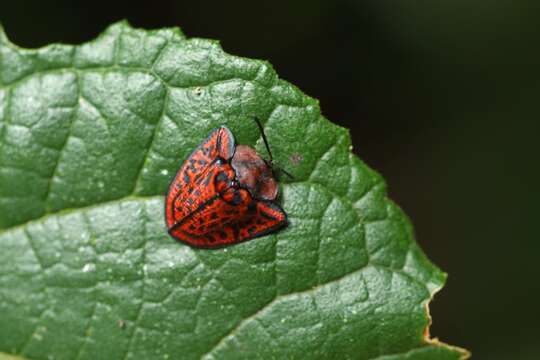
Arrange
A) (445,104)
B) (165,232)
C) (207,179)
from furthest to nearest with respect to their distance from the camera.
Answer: (445,104) → (207,179) → (165,232)

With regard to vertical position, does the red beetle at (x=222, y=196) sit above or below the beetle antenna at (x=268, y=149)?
below

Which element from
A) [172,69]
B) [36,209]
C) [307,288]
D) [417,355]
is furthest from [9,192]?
[417,355]

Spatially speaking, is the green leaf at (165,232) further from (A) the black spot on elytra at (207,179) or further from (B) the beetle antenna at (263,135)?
(A) the black spot on elytra at (207,179)

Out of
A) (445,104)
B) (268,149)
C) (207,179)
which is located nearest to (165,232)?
A: (207,179)

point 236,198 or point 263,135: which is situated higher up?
point 263,135

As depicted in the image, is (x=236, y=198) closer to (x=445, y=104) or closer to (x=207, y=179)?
(x=207, y=179)

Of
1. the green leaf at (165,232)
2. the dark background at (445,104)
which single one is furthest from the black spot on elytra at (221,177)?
the dark background at (445,104)
